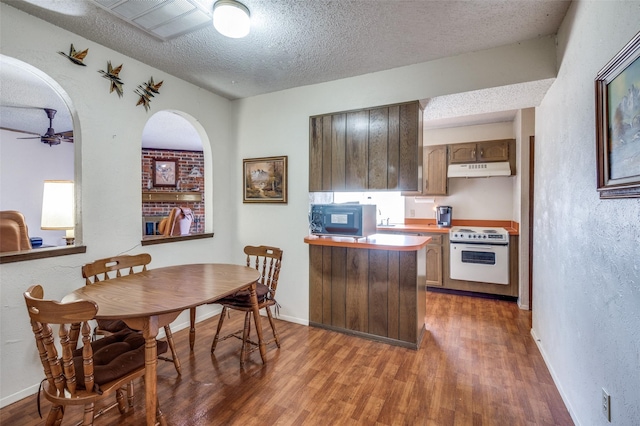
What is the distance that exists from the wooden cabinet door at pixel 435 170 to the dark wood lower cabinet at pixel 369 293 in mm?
1947

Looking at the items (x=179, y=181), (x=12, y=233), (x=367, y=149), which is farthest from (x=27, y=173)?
(x=367, y=149)

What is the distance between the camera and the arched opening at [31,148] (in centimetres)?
350

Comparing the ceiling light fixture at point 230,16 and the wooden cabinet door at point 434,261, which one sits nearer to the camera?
the ceiling light fixture at point 230,16

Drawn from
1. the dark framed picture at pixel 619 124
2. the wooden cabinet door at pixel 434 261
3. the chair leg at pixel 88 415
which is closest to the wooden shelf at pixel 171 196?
the wooden cabinet door at pixel 434 261

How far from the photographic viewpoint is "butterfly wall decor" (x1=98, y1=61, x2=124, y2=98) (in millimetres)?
2375

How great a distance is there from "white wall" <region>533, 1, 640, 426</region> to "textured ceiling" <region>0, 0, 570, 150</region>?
1.48ft

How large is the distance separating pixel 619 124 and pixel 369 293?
207 cm

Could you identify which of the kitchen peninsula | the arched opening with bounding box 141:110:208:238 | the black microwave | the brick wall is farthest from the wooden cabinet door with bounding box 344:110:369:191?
the brick wall

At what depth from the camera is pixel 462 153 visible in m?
4.31

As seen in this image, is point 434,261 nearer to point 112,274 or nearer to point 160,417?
point 160,417

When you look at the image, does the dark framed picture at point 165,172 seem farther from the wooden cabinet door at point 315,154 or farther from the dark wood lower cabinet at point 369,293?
the dark wood lower cabinet at point 369,293

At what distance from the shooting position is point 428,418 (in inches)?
67.5

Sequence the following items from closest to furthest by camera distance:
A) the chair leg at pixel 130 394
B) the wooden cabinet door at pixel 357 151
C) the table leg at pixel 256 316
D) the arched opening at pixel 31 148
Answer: the chair leg at pixel 130 394
the table leg at pixel 256 316
the wooden cabinet door at pixel 357 151
the arched opening at pixel 31 148

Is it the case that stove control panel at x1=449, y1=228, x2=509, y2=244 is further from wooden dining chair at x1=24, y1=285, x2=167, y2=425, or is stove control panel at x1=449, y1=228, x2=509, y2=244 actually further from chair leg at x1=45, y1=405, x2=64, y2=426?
chair leg at x1=45, y1=405, x2=64, y2=426
